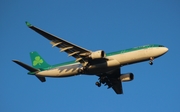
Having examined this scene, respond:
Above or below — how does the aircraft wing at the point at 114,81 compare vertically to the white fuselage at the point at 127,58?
below

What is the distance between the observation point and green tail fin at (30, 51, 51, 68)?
192 ft

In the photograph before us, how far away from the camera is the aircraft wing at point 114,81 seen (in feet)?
186

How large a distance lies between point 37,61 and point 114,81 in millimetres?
13728

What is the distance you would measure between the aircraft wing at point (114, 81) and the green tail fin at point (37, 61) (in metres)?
10.3

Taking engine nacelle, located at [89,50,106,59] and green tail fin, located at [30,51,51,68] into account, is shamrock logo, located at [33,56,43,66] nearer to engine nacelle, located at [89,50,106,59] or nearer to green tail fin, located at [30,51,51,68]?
green tail fin, located at [30,51,51,68]

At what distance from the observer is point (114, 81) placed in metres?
58.1

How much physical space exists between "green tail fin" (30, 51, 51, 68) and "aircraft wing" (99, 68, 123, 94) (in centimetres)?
1033

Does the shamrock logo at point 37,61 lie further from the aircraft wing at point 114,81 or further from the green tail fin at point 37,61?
the aircraft wing at point 114,81

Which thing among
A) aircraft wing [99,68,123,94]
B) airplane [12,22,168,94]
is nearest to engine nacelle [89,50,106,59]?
airplane [12,22,168,94]

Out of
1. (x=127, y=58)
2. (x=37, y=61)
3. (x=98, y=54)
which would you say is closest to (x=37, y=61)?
(x=37, y=61)

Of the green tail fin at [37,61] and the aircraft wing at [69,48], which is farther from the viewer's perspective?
the green tail fin at [37,61]

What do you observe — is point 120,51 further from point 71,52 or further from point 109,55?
point 71,52

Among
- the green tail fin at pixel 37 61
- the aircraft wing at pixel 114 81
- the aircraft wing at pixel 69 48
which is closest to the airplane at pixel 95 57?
the aircraft wing at pixel 69 48

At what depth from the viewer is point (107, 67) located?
49250 millimetres
